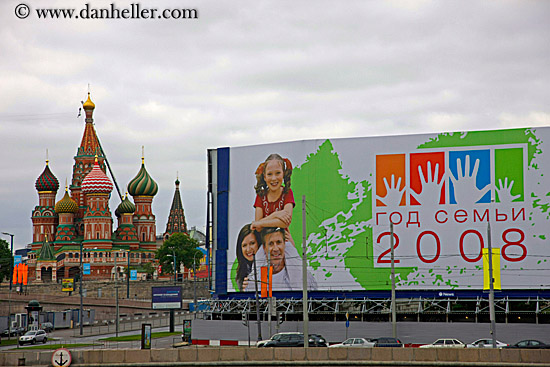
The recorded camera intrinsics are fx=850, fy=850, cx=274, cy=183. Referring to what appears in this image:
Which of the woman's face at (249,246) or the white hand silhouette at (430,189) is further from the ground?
the white hand silhouette at (430,189)

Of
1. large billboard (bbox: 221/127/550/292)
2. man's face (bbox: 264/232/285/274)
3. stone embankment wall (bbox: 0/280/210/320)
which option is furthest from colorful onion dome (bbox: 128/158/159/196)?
man's face (bbox: 264/232/285/274)

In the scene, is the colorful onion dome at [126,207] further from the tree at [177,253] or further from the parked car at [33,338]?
the parked car at [33,338]

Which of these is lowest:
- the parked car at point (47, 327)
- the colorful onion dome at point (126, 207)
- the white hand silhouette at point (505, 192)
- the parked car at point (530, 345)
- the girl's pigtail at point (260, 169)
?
the parked car at point (47, 327)

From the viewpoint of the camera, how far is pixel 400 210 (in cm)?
8088

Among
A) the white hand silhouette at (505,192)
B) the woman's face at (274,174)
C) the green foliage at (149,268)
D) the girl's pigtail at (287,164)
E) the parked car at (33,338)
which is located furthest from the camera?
the green foliage at (149,268)

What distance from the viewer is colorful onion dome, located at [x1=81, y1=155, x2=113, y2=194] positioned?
16150 centimetres

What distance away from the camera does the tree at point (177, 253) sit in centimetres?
16388

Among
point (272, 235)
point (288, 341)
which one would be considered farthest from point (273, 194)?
point (288, 341)

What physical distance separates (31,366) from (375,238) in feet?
131

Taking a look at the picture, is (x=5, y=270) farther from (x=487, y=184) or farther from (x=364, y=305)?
(x=487, y=184)

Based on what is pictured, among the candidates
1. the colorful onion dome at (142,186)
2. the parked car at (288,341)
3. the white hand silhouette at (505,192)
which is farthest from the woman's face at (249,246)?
the colorful onion dome at (142,186)

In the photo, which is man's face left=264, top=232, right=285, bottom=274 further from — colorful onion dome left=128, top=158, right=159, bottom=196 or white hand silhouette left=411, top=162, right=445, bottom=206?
colorful onion dome left=128, top=158, right=159, bottom=196

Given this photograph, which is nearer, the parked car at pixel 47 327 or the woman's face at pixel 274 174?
the woman's face at pixel 274 174

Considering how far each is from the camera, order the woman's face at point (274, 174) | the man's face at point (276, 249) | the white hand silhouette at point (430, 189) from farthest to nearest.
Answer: the woman's face at point (274, 174), the man's face at point (276, 249), the white hand silhouette at point (430, 189)
